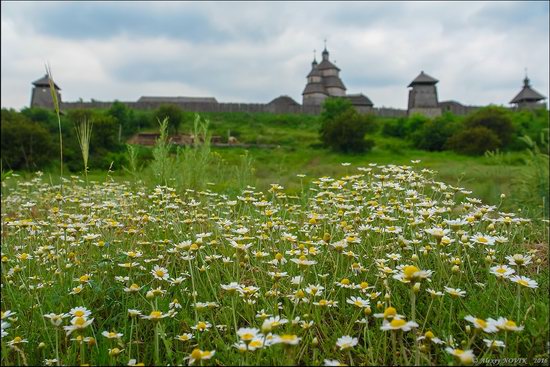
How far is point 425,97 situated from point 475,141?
20.9 metres

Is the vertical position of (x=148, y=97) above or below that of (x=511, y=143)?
above

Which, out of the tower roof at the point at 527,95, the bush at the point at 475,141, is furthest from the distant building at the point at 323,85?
the bush at the point at 475,141

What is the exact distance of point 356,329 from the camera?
1.77m

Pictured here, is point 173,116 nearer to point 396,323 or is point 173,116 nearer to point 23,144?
point 23,144

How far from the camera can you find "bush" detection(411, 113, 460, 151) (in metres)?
28.4

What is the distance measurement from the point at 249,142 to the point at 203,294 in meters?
28.5

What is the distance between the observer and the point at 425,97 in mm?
45562

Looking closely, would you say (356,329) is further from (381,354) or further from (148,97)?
(148,97)

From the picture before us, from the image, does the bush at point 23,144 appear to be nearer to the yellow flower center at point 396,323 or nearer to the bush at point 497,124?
the yellow flower center at point 396,323

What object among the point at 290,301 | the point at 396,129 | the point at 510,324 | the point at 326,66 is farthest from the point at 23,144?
the point at 326,66

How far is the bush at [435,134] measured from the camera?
93.3 ft

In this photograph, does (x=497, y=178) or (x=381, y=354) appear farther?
(x=497, y=178)

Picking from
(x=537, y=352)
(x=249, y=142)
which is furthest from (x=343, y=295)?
(x=249, y=142)

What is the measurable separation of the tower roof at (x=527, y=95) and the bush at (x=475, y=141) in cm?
2412
